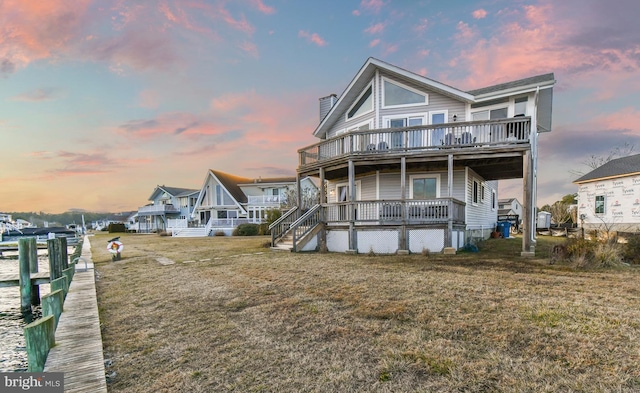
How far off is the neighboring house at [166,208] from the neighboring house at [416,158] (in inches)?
1531

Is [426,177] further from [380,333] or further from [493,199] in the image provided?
[380,333]

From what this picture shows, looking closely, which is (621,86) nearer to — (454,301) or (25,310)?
(454,301)

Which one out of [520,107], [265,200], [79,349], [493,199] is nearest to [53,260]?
[79,349]

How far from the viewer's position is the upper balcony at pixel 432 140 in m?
12.2

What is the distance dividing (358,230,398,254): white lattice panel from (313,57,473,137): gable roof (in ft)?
24.6

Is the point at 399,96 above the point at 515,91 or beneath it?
above

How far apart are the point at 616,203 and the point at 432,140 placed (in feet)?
63.8

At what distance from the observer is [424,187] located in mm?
15328

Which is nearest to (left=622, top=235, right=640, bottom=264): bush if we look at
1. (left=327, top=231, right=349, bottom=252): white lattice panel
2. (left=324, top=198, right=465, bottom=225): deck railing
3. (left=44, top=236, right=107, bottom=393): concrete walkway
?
(left=324, top=198, right=465, bottom=225): deck railing

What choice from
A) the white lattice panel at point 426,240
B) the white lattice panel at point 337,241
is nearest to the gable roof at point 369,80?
the white lattice panel at point 426,240

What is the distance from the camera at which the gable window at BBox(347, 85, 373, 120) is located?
16.6 m

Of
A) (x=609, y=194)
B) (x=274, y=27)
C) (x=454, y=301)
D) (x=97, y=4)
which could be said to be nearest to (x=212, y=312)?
(x=454, y=301)

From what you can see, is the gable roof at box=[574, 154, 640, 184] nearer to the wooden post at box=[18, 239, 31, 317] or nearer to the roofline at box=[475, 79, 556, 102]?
the roofline at box=[475, 79, 556, 102]

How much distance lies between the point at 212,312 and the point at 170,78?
17.2 meters
